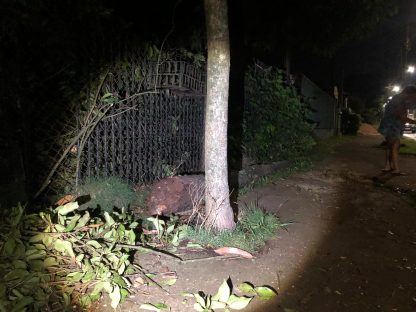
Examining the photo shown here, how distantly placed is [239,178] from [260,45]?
6.01 metres

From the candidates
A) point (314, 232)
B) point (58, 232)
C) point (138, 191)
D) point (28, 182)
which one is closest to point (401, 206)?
point (314, 232)

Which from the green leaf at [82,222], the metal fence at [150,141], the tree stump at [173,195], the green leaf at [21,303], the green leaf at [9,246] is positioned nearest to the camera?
the green leaf at [21,303]

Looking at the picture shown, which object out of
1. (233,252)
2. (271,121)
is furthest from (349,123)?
(233,252)

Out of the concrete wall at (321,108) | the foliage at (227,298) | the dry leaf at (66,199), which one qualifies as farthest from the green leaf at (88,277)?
the concrete wall at (321,108)

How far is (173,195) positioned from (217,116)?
149cm

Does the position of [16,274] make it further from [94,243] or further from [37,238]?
[94,243]

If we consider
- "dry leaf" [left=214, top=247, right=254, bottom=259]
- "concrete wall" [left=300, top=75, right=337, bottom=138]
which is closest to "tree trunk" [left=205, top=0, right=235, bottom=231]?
"dry leaf" [left=214, top=247, right=254, bottom=259]

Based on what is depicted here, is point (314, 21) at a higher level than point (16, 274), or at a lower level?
higher

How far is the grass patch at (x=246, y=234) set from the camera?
3980 mm

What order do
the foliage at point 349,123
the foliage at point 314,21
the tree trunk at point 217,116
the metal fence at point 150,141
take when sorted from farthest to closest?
the foliage at point 349,123
the foliage at point 314,21
the metal fence at point 150,141
the tree trunk at point 217,116

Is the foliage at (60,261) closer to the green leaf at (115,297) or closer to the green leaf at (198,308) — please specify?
the green leaf at (115,297)

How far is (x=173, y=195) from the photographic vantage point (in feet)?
16.6

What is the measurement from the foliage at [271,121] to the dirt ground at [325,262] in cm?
182

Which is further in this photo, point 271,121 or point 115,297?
point 271,121
